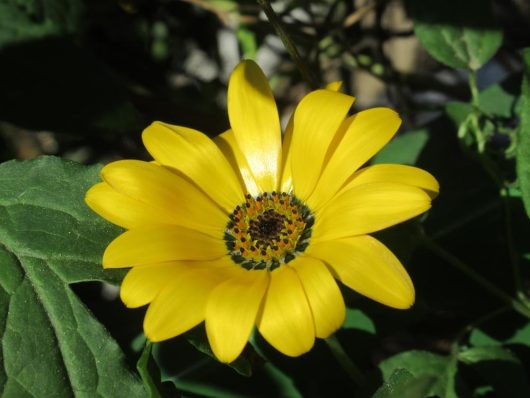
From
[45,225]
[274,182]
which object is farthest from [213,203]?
[45,225]

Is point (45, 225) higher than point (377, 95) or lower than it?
higher

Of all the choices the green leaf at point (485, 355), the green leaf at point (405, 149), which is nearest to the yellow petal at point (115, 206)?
the green leaf at point (485, 355)

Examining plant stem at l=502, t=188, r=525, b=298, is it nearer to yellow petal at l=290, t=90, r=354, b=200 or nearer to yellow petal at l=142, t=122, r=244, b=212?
yellow petal at l=290, t=90, r=354, b=200

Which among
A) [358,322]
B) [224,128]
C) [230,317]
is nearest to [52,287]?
[230,317]

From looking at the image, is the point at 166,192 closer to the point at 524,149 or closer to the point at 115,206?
the point at 115,206

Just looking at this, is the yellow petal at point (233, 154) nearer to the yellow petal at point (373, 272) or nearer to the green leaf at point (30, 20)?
the yellow petal at point (373, 272)

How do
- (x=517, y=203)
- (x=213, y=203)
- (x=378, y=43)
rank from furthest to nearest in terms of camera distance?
(x=378, y=43) → (x=517, y=203) → (x=213, y=203)

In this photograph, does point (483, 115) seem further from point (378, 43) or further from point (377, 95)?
point (377, 95)
